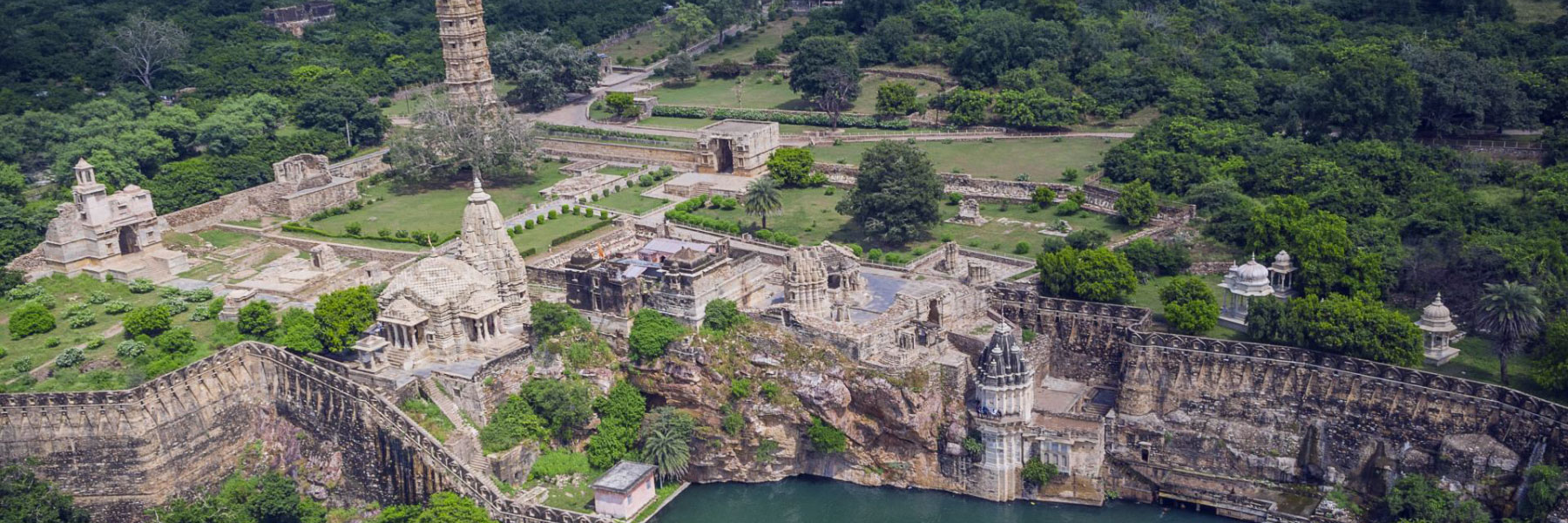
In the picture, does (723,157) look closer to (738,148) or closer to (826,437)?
(738,148)

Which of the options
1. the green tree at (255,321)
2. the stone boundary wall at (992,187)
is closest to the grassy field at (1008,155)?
the stone boundary wall at (992,187)

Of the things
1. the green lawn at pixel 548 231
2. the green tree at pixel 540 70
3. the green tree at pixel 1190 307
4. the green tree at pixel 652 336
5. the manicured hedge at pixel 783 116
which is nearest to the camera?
the green tree at pixel 1190 307

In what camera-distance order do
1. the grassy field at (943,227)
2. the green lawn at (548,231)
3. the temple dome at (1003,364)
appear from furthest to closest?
the green lawn at (548,231) < the grassy field at (943,227) < the temple dome at (1003,364)

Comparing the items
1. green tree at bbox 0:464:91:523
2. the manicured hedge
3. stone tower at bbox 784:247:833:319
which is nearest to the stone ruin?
A: stone tower at bbox 784:247:833:319

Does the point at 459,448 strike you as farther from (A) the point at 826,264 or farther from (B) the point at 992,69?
(B) the point at 992,69

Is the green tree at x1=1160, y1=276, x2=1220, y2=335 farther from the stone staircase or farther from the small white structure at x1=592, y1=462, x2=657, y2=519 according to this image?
the stone staircase

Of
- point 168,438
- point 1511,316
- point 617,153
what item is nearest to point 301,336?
point 168,438

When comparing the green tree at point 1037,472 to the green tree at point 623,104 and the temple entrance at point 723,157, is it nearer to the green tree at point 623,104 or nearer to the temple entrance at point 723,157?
the temple entrance at point 723,157
